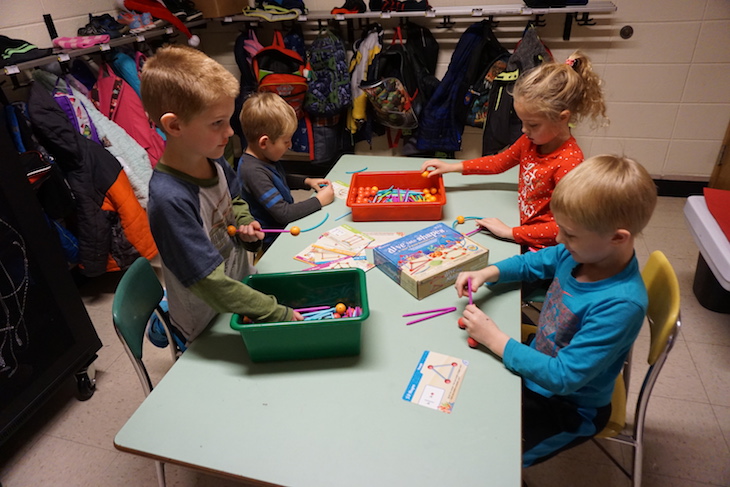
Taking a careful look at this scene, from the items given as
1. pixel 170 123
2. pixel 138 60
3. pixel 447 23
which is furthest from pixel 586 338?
pixel 138 60

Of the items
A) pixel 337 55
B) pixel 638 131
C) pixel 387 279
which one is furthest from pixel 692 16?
pixel 387 279

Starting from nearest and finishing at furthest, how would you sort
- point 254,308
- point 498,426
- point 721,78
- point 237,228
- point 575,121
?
point 498,426 → point 254,308 → point 237,228 → point 575,121 → point 721,78

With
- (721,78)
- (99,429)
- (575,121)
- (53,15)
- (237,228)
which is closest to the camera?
(237,228)

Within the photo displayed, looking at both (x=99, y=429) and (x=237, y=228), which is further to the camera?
(x=99, y=429)

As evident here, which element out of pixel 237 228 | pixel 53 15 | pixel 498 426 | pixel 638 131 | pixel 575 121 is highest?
pixel 53 15

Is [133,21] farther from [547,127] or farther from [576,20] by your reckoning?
[576,20]

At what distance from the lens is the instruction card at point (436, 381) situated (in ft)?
3.16

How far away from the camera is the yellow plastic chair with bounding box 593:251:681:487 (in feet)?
3.55

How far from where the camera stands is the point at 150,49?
3086mm

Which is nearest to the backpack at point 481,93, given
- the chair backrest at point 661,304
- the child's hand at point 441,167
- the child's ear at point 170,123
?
the child's hand at point 441,167

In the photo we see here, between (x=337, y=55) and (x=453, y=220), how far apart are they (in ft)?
6.65

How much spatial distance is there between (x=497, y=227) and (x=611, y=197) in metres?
0.57

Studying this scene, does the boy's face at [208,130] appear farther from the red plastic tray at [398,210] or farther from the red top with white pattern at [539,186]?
the red top with white pattern at [539,186]

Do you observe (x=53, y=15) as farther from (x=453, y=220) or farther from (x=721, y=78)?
(x=721, y=78)
